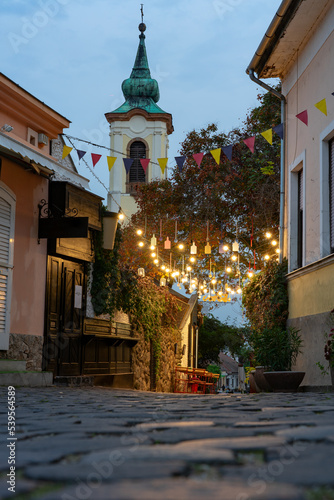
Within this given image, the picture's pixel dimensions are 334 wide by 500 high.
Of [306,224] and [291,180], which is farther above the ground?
[291,180]

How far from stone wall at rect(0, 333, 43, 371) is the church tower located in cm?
3151

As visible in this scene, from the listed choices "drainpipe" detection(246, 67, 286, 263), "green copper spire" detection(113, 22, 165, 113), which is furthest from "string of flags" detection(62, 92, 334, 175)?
"green copper spire" detection(113, 22, 165, 113)

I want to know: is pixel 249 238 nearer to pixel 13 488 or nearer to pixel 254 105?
pixel 254 105

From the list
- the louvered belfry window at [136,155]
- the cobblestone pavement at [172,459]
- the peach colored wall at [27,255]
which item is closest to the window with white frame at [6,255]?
the peach colored wall at [27,255]

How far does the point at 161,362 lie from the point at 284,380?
433 inches

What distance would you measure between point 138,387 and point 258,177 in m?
6.37

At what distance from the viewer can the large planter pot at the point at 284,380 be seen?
960 centimetres

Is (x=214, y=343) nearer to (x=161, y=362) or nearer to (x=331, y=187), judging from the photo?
(x=161, y=362)

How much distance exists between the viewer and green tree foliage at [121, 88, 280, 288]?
17.6 m

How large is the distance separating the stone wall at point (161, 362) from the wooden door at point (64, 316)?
3.89m

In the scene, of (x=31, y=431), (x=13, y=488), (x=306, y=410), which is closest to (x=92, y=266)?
(x=306, y=410)

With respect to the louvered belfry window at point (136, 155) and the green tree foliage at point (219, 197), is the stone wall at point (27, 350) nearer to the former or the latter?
the green tree foliage at point (219, 197)

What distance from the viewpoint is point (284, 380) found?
9688mm

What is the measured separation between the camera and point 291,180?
42.7ft
